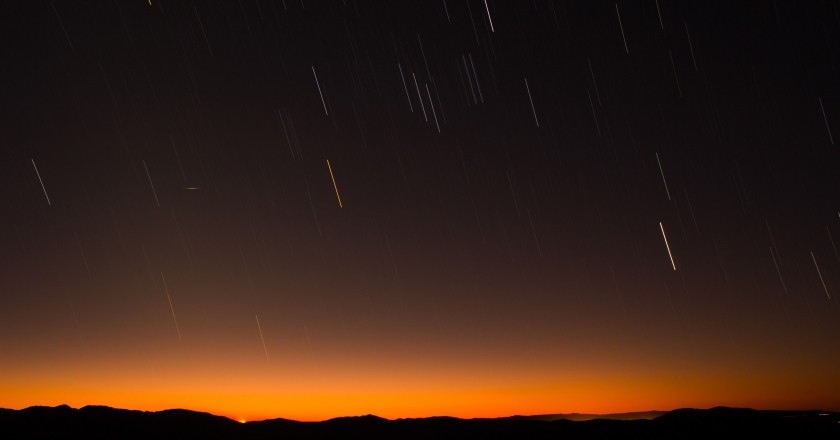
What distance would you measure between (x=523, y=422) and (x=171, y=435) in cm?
2150

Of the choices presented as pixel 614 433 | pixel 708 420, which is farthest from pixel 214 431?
pixel 708 420

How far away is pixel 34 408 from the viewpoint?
1506 inches

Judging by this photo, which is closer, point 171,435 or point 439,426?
point 171,435

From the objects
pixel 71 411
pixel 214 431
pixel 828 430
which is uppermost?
pixel 71 411

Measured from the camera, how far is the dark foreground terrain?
31.5 metres

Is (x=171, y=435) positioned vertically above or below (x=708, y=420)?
above

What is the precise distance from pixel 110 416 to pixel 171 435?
6.62m

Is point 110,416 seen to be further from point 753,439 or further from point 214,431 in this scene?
point 753,439

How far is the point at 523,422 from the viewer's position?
38.2m

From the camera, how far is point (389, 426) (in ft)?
128

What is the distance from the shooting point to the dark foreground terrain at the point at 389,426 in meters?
31.5

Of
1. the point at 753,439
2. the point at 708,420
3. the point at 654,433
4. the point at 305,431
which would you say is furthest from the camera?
the point at 305,431

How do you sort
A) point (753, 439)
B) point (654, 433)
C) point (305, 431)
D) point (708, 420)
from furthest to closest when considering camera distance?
1. point (305, 431)
2. point (708, 420)
3. point (654, 433)
4. point (753, 439)

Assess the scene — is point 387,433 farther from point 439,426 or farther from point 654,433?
point 654,433
